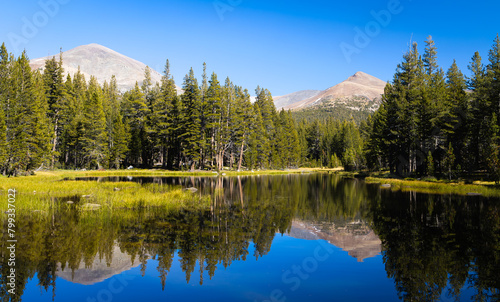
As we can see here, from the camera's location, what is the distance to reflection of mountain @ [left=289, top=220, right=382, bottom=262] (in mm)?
15466

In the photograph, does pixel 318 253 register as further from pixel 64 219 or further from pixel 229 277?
pixel 64 219

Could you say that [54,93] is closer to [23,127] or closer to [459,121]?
[23,127]

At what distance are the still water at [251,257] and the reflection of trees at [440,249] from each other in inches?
1.8

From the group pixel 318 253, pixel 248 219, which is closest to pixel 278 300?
pixel 318 253

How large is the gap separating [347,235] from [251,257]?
23.2ft

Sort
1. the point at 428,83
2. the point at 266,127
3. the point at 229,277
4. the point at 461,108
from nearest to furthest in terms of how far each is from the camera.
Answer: the point at 229,277 < the point at 461,108 < the point at 428,83 < the point at 266,127

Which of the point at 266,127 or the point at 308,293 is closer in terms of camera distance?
the point at 308,293

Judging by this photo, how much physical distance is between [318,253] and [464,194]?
29.1 m

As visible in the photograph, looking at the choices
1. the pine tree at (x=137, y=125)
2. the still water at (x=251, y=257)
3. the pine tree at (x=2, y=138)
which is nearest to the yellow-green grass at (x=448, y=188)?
the still water at (x=251, y=257)

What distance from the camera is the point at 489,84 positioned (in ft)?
153

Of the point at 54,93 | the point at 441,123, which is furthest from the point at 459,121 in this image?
the point at 54,93

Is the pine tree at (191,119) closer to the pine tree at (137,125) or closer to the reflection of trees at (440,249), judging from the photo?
the pine tree at (137,125)

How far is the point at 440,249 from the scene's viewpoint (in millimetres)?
14312

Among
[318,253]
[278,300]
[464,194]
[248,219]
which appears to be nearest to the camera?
[278,300]
